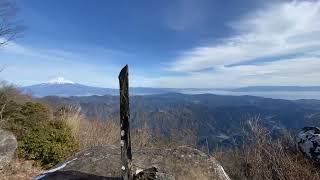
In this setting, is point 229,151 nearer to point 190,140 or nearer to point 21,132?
point 190,140

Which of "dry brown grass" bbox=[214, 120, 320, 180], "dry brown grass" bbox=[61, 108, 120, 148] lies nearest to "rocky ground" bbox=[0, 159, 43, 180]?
"dry brown grass" bbox=[61, 108, 120, 148]

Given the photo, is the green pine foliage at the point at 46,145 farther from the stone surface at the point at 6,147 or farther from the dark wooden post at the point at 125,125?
the dark wooden post at the point at 125,125

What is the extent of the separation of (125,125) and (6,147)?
10258mm

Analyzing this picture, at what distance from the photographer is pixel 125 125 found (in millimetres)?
4062

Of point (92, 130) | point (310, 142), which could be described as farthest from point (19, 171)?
point (310, 142)

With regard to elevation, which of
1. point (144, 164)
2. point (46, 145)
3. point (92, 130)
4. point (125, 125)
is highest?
point (125, 125)

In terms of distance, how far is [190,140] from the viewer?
14211 millimetres

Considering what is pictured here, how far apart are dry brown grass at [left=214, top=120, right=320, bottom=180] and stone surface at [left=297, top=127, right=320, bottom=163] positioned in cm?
22

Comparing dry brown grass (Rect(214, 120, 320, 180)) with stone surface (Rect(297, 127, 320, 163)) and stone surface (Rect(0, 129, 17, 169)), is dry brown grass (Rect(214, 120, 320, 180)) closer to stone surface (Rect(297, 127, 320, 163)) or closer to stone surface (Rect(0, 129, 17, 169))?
stone surface (Rect(297, 127, 320, 163))

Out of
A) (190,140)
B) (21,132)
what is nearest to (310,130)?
(190,140)

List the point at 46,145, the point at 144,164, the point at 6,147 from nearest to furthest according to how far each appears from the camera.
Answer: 1. the point at 144,164
2. the point at 6,147
3. the point at 46,145

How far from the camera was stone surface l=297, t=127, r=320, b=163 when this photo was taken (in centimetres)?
1115

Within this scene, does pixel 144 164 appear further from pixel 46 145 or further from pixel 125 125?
pixel 46 145

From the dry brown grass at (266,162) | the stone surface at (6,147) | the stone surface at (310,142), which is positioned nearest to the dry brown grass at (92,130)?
the stone surface at (6,147)
